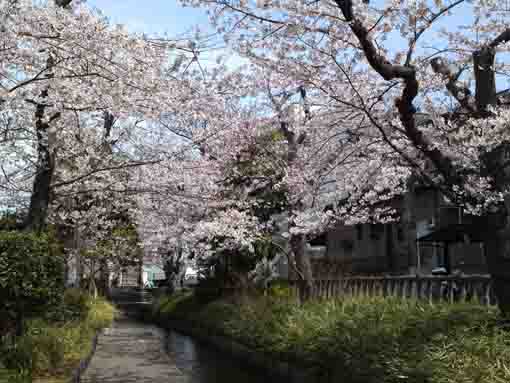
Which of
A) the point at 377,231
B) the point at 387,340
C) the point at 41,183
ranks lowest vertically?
the point at 387,340

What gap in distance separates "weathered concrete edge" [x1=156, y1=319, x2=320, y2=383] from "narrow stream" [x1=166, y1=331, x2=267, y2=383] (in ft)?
0.65

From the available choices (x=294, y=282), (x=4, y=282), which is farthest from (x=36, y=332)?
(x=294, y=282)

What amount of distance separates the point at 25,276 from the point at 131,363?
4.35 metres

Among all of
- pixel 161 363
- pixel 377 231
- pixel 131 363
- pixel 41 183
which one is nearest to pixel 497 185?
pixel 161 363

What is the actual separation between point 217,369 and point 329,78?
626cm

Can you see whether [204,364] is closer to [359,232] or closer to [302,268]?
[302,268]

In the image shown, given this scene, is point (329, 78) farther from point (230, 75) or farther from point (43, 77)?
point (43, 77)

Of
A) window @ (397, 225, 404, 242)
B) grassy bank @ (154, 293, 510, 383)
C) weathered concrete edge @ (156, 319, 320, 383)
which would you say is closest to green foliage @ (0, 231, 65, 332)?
weathered concrete edge @ (156, 319, 320, 383)

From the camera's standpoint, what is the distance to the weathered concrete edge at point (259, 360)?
8.78 meters

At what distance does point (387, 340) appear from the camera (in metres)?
7.47

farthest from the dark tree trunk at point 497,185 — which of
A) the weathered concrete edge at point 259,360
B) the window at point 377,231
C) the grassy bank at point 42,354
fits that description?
the window at point 377,231

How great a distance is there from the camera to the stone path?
9.69 m

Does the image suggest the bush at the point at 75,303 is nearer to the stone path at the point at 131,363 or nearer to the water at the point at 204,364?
the stone path at the point at 131,363

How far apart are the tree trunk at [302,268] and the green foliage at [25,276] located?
669cm
